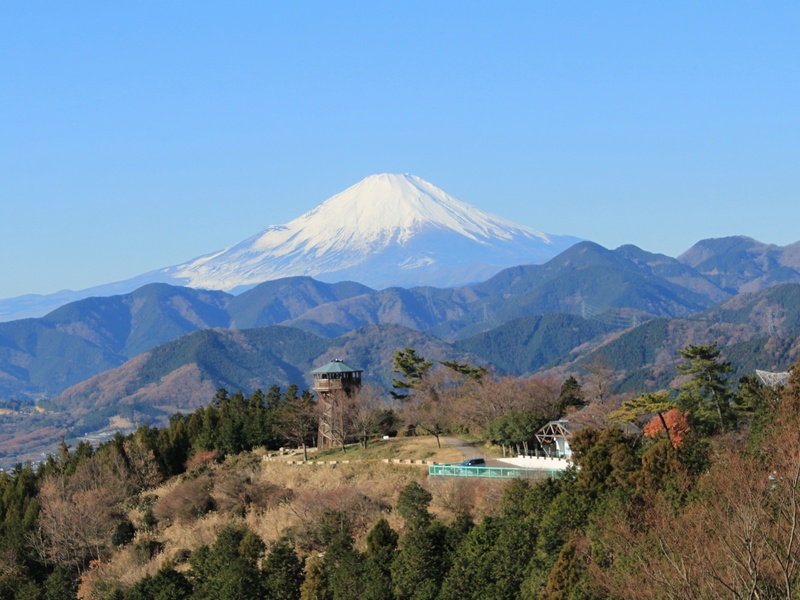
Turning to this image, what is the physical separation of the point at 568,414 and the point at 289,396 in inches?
956

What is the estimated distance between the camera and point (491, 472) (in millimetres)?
54594

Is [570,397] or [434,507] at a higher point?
[570,397]

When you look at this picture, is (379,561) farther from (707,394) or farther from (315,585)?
(707,394)

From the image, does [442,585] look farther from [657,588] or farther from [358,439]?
[358,439]

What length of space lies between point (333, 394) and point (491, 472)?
22.0m

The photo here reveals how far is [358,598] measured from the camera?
45.5m

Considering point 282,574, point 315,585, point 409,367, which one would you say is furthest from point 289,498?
point 409,367

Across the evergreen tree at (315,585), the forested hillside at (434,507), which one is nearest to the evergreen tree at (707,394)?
the forested hillside at (434,507)

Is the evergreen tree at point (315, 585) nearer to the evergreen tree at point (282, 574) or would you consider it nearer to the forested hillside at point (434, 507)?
the forested hillside at point (434, 507)

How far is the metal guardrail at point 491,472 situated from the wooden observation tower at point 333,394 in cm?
1532

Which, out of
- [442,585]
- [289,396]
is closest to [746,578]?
[442,585]

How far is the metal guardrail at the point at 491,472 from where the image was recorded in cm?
5228

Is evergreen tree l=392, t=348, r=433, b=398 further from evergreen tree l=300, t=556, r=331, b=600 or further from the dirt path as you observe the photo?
evergreen tree l=300, t=556, r=331, b=600

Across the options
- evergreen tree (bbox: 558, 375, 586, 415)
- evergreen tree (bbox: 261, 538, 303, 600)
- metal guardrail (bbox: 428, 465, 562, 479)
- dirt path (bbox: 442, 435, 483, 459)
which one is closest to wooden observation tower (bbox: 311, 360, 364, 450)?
dirt path (bbox: 442, 435, 483, 459)
